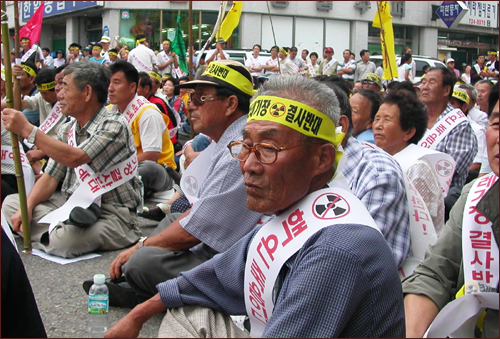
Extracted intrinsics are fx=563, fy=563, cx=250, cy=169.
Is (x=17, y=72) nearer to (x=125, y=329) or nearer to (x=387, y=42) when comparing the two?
(x=125, y=329)

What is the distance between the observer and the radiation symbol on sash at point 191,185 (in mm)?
3996

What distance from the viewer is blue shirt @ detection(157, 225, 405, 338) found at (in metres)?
1.68

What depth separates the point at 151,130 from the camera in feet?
21.0

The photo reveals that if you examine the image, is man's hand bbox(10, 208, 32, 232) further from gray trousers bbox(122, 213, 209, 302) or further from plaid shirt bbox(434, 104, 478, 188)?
plaid shirt bbox(434, 104, 478, 188)

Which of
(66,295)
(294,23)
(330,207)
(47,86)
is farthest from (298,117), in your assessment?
(294,23)

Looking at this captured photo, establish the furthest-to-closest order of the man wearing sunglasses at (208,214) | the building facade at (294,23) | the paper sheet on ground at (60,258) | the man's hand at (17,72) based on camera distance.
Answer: the building facade at (294,23) → the paper sheet on ground at (60,258) → the man's hand at (17,72) → the man wearing sunglasses at (208,214)

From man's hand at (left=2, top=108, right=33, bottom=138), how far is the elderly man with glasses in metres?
2.46

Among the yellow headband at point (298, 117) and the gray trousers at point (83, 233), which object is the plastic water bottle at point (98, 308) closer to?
the gray trousers at point (83, 233)

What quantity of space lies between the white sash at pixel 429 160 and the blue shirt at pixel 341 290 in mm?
2092

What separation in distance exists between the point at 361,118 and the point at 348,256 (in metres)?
3.18

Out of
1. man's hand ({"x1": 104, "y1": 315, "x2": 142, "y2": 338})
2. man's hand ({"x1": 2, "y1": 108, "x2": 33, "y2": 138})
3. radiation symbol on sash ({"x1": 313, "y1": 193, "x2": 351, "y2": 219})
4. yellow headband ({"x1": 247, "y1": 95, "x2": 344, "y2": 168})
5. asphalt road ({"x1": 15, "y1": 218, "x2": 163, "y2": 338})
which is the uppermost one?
yellow headband ({"x1": 247, "y1": 95, "x2": 344, "y2": 168})

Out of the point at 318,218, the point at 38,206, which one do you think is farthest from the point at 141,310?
the point at 38,206

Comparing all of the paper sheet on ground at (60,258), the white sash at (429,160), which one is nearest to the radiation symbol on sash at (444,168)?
the white sash at (429,160)

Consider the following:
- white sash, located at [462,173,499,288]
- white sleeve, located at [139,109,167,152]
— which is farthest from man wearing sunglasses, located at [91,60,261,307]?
white sleeve, located at [139,109,167,152]
